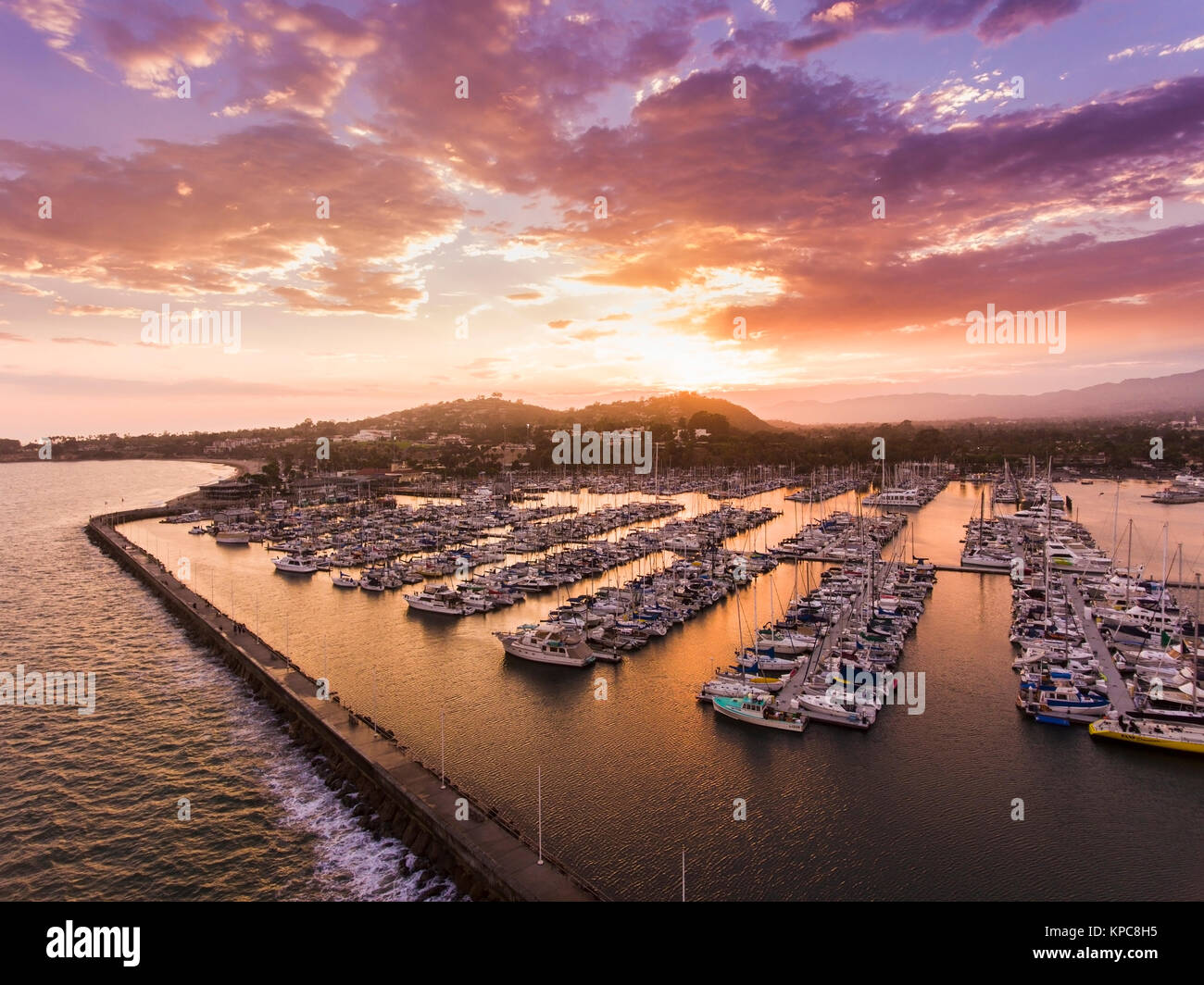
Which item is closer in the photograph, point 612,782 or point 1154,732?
point 612,782

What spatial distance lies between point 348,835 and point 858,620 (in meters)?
16.1

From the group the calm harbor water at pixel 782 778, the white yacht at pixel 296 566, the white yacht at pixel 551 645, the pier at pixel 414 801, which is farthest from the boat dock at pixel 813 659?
the white yacht at pixel 296 566

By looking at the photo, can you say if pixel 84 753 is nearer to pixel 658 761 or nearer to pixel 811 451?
pixel 658 761

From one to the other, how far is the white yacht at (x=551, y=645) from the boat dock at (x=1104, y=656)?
521 inches

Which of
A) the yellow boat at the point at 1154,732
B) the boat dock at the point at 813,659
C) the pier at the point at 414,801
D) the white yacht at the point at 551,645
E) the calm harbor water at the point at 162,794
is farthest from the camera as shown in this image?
the white yacht at the point at 551,645

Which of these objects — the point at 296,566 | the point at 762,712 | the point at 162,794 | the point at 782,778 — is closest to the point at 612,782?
the point at 782,778

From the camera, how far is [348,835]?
12.1 meters

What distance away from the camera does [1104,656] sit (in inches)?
750

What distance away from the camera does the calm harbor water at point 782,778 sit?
34.8 feet

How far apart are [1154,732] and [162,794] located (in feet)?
66.9

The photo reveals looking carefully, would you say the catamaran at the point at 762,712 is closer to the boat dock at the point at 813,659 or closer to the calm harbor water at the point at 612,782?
the calm harbor water at the point at 612,782

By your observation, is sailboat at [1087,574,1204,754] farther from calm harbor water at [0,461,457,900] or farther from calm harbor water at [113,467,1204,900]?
calm harbor water at [0,461,457,900]

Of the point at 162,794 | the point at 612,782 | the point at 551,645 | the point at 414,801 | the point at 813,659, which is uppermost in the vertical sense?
the point at 551,645

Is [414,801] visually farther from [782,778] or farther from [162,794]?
[782,778]
